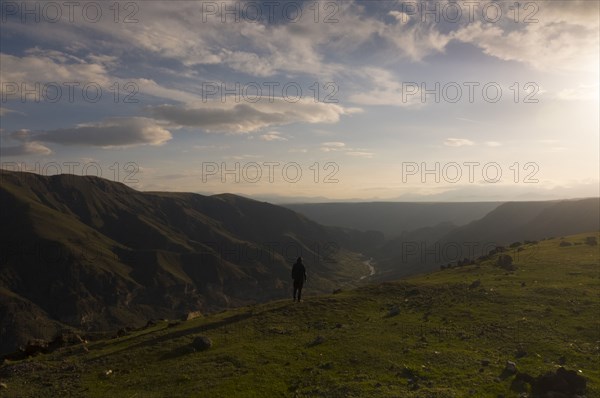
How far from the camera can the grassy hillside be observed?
61.2ft

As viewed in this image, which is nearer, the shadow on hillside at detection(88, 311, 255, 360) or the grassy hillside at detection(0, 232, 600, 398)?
the grassy hillside at detection(0, 232, 600, 398)

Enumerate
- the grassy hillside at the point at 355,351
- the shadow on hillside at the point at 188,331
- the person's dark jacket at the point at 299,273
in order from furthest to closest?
the person's dark jacket at the point at 299,273, the shadow on hillside at the point at 188,331, the grassy hillside at the point at 355,351

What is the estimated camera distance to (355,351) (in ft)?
74.3

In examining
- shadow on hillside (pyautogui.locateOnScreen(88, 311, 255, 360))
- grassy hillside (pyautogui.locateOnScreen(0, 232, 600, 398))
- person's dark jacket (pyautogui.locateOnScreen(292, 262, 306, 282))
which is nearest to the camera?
grassy hillside (pyautogui.locateOnScreen(0, 232, 600, 398))

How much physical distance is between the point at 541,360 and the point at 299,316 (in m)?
14.9

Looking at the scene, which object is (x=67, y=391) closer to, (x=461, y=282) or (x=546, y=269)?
(x=461, y=282)

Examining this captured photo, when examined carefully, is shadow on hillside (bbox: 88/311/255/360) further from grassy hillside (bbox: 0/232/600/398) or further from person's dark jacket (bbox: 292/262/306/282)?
person's dark jacket (bbox: 292/262/306/282)

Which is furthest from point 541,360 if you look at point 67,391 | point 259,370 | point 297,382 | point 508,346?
point 67,391

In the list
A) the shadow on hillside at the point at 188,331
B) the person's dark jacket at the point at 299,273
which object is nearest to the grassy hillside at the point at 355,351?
the shadow on hillside at the point at 188,331

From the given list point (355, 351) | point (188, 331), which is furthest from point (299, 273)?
point (355, 351)

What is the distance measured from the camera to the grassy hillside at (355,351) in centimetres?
1866

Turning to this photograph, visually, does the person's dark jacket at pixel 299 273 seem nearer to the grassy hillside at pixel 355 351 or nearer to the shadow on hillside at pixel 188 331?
the grassy hillside at pixel 355 351

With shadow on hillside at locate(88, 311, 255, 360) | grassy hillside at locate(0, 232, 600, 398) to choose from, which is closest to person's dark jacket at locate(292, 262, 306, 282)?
grassy hillside at locate(0, 232, 600, 398)

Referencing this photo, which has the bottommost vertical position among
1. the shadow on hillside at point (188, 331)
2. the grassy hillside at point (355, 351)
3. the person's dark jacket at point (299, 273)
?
the shadow on hillside at point (188, 331)
